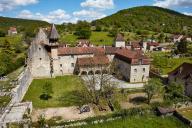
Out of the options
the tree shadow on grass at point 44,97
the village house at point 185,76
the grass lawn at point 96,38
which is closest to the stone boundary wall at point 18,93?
the tree shadow on grass at point 44,97

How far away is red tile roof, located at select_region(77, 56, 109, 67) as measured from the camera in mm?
65812

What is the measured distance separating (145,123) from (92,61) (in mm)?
32297

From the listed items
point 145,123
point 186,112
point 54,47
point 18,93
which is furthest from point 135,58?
point 18,93

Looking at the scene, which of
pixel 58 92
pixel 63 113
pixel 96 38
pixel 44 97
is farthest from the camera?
pixel 96 38

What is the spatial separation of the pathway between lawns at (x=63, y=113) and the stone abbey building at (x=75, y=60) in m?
21.4

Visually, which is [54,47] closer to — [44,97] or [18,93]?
[44,97]

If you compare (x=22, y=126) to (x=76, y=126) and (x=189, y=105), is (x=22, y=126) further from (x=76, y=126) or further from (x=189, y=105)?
(x=189, y=105)

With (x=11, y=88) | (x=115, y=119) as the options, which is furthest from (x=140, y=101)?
(x=11, y=88)

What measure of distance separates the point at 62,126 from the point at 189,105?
2253 centimetres

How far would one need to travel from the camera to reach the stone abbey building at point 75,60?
6106 centimetres

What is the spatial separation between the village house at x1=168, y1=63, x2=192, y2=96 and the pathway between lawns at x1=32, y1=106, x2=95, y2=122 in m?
21.0

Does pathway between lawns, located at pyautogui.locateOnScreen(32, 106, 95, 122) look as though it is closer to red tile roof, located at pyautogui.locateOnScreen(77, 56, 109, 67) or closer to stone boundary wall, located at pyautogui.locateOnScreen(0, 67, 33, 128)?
stone boundary wall, located at pyautogui.locateOnScreen(0, 67, 33, 128)

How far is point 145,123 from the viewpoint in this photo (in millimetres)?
36844

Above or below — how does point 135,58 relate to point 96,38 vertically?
below
